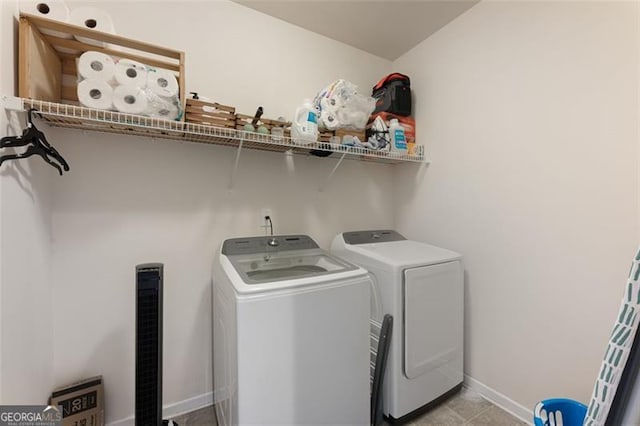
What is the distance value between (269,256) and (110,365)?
1.11 meters

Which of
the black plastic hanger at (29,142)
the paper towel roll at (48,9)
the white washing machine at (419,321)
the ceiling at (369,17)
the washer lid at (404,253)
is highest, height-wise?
the ceiling at (369,17)

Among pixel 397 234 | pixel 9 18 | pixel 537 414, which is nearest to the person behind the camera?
pixel 9 18

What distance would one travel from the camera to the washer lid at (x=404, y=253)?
1.70 metres

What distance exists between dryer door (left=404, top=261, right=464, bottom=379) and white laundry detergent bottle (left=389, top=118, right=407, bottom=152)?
3.08ft

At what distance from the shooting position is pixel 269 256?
174 cm

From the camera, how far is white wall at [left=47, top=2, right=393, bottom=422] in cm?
153

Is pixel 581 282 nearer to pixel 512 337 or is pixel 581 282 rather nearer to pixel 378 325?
pixel 512 337

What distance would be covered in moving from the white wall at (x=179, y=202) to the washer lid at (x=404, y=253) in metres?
0.47

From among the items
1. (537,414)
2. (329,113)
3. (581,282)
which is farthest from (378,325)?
(329,113)

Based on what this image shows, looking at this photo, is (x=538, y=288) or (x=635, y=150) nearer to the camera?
(x=635, y=150)

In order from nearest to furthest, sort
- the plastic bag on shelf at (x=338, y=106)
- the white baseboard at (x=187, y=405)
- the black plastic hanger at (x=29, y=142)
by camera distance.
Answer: the black plastic hanger at (x=29, y=142) → the white baseboard at (x=187, y=405) → the plastic bag on shelf at (x=338, y=106)

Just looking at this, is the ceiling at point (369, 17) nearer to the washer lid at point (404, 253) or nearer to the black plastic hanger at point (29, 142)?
the black plastic hanger at point (29, 142)

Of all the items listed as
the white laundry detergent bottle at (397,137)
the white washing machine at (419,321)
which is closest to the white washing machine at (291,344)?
the white washing machine at (419,321)

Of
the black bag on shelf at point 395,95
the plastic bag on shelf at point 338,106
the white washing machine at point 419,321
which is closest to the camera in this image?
the white washing machine at point 419,321
